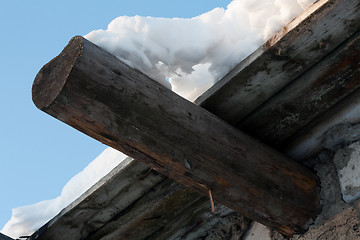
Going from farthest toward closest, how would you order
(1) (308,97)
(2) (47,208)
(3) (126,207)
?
(2) (47,208)
(3) (126,207)
(1) (308,97)

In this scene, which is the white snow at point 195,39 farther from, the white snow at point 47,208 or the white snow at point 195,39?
the white snow at point 47,208

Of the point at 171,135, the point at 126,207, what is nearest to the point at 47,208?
the point at 126,207

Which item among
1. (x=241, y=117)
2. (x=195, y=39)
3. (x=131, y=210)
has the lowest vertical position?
(x=131, y=210)

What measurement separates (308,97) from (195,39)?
0.43 m

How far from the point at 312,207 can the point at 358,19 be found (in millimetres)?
699

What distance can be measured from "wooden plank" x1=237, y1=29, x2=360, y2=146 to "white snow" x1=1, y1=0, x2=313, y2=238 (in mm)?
187

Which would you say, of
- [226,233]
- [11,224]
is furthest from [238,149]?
[11,224]

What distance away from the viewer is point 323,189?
1844mm

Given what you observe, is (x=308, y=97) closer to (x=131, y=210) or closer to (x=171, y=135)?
(x=171, y=135)

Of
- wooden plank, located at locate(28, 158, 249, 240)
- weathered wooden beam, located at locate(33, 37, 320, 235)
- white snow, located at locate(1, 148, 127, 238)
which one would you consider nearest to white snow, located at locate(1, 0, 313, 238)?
weathered wooden beam, located at locate(33, 37, 320, 235)

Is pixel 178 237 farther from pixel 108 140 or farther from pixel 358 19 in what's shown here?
pixel 358 19

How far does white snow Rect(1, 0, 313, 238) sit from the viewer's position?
159 cm

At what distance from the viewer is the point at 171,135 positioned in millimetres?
1487

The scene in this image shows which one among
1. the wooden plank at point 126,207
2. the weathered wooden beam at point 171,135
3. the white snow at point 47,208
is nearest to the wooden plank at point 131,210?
the wooden plank at point 126,207
